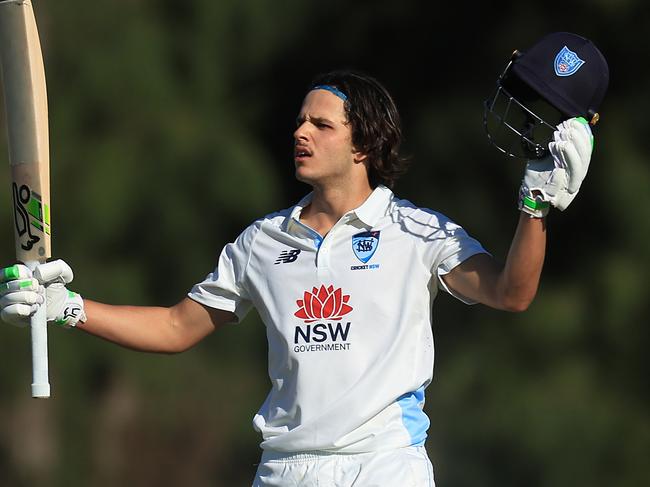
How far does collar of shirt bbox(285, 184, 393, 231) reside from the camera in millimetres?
4652

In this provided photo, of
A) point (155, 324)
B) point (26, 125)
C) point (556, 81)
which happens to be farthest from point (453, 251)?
point (26, 125)

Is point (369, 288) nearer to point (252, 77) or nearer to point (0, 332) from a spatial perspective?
point (0, 332)

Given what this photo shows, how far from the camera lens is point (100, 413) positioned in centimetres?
1190

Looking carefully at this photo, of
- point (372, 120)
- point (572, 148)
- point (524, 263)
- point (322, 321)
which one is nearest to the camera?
point (572, 148)

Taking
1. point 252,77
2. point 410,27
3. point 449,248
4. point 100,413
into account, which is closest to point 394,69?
point 410,27

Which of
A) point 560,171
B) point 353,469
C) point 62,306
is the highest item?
point 560,171

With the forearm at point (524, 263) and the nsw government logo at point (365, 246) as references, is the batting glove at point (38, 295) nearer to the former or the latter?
the nsw government logo at point (365, 246)

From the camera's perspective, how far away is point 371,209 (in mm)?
4684

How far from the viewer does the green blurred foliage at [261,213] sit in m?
11.0

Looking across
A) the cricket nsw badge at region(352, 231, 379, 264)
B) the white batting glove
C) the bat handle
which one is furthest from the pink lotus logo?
the bat handle

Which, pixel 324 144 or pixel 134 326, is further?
pixel 134 326

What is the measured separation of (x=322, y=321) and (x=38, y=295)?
0.81 m

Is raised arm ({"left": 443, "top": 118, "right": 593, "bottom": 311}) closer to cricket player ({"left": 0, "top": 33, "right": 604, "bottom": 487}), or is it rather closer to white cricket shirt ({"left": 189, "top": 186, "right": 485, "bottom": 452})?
cricket player ({"left": 0, "top": 33, "right": 604, "bottom": 487})

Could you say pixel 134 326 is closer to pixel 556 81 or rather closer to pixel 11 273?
pixel 11 273
